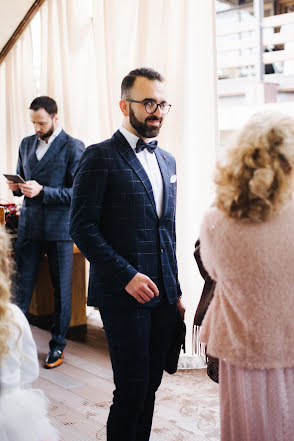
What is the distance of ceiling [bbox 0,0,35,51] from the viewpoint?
4.64m

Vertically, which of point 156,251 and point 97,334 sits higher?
point 156,251

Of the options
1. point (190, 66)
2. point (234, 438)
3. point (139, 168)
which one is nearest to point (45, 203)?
point (190, 66)

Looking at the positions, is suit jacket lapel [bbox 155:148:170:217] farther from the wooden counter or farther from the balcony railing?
the balcony railing

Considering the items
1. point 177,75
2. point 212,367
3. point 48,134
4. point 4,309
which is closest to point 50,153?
point 48,134

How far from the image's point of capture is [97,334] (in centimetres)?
400

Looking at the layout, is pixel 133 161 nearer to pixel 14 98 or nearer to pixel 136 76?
pixel 136 76

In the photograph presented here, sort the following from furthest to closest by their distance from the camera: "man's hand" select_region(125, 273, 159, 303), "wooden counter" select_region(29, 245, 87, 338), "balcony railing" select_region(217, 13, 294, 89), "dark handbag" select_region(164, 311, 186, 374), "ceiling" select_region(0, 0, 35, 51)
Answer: "balcony railing" select_region(217, 13, 294, 89) → "ceiling" select_region(0, 0, 35, 51) → "wooden counter" select_region(29, 245, 87, 338) → "dark handbag" select_region(164, 311, 186, 374) → "man's hand" select_region(125, 273, 159, 303)

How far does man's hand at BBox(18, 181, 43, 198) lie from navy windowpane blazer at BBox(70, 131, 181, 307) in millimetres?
1462

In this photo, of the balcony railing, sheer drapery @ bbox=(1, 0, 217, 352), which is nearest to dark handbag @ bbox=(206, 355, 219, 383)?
sheer drapery @ bbox=(1, 0, 217, 352)

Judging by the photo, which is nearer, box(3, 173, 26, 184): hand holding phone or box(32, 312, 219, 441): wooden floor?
box(32, 312, 219, 441): wooden floor

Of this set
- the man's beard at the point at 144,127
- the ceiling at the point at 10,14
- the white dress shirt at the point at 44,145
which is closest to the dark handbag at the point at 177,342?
the man's beard at the point at 144,127

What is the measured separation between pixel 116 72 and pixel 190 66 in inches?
28.2

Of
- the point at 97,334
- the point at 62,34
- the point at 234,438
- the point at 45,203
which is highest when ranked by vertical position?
the point at 62,34

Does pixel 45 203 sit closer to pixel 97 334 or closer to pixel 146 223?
pixel 97 334
